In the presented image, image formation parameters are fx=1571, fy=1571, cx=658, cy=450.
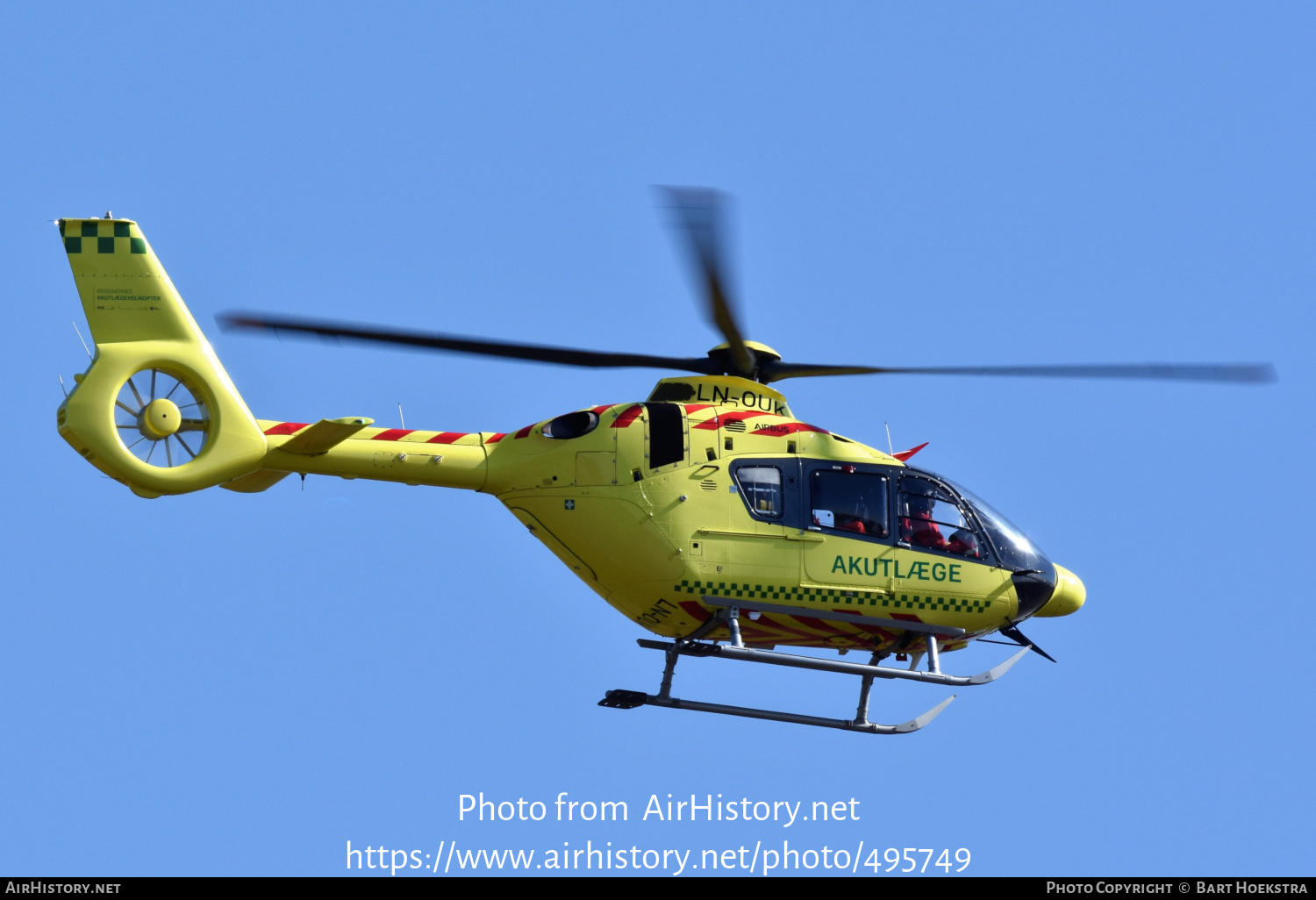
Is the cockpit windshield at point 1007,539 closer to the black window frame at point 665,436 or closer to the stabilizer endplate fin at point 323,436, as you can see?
the black window frame at point 665,436

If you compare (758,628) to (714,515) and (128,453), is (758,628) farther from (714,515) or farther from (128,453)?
(128,453)

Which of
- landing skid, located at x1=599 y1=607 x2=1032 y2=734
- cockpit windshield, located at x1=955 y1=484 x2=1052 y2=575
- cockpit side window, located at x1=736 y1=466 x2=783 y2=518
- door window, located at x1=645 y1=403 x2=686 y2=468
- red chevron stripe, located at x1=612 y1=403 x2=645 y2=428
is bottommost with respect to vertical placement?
landing skid, located at x1=599 y1=607 x2=1032 y2=734

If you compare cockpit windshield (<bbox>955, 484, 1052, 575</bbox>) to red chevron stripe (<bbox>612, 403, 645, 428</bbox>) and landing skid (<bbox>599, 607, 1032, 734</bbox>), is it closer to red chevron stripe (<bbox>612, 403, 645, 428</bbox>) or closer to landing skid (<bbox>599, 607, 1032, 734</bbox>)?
landing skid (<bbox>599, 607, 1032, 734</bbox>)

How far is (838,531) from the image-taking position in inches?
639

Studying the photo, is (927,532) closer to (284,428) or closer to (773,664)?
(773,664)

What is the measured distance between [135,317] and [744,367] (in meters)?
6.12

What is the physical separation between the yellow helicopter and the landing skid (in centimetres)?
2

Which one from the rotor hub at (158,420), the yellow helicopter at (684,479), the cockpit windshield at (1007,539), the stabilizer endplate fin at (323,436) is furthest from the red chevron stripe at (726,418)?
the rotor hub at (158,420)

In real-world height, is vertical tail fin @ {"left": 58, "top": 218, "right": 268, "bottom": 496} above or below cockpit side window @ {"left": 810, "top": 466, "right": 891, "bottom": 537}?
above

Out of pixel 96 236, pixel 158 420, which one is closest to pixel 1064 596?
pixel 158 420

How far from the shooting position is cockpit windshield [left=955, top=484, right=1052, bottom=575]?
16.9 m

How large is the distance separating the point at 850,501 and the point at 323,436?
17.8 feet

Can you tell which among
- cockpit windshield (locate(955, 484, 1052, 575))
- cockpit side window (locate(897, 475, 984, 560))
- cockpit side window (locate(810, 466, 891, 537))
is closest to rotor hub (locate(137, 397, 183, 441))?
cockpit side window (locate(810, 466, 891, 537))
